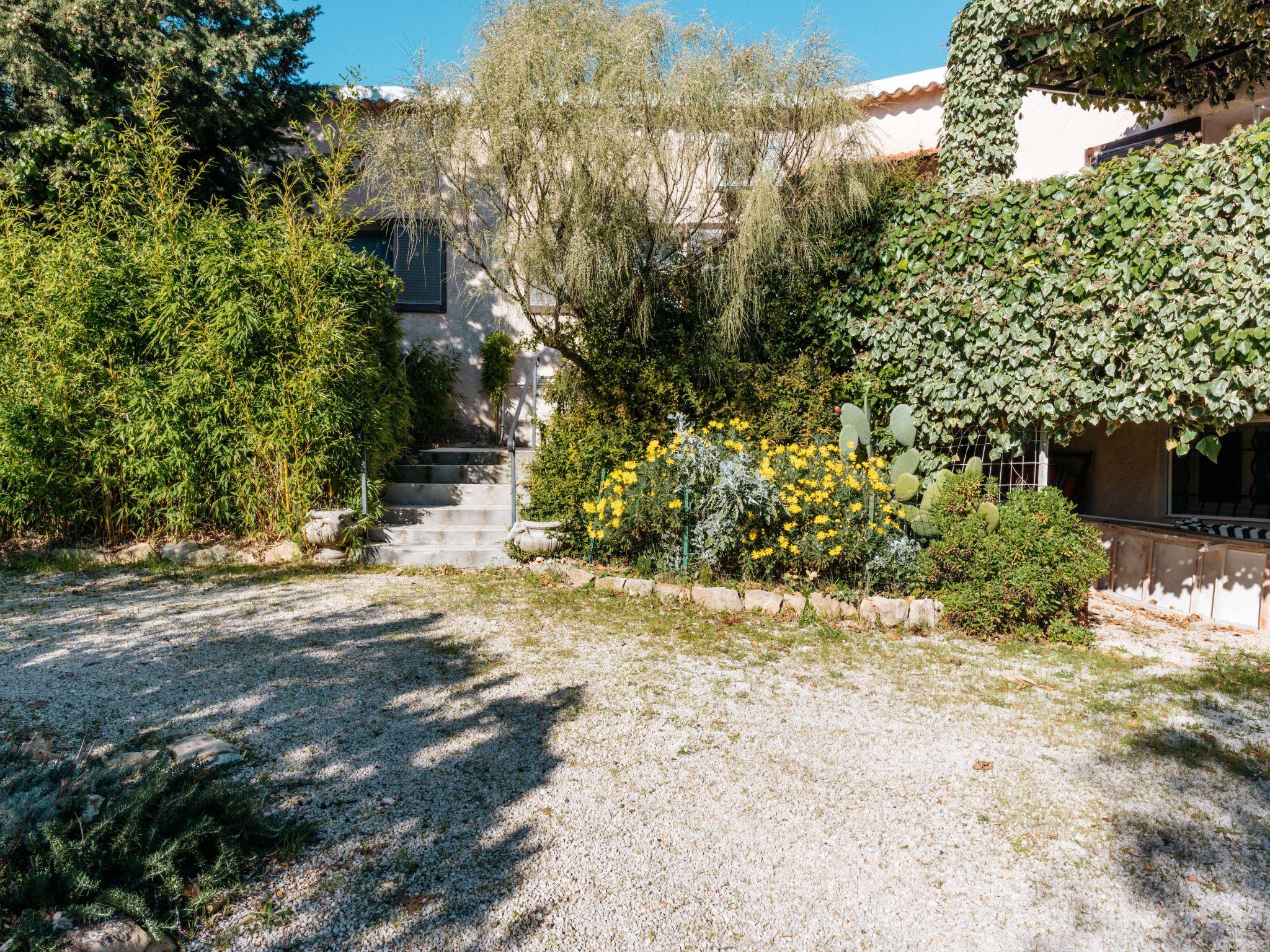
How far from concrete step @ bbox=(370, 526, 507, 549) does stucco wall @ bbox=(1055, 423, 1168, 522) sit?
6416 mm

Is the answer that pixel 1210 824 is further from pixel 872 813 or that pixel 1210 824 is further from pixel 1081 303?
pixel 1081 303

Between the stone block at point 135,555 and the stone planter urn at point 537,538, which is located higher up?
the stone planter urn at point 537,538

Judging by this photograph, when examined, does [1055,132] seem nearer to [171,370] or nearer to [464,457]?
[464,457]

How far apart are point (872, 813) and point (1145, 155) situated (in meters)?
5.37

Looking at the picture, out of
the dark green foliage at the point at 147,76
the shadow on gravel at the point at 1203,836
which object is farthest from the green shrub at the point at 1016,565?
the dark green foliage at the point at 147,76

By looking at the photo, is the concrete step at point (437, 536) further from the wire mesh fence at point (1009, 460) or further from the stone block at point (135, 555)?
the wire mesh fence at point (1009, 460)

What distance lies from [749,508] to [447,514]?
3.19 meters

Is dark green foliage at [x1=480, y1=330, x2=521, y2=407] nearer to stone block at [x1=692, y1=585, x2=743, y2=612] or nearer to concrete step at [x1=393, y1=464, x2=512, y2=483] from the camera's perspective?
concrete step at [x1=393, y1=464, x2=512, y2=483]

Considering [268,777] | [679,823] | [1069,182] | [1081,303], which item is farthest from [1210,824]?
[1069,182]

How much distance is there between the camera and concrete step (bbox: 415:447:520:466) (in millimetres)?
8461

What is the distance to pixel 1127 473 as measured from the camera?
27.9ft

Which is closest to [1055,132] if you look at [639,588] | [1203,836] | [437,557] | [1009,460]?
[1009,460]

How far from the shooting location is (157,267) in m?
6.68

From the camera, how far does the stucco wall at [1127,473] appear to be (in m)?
8.20
